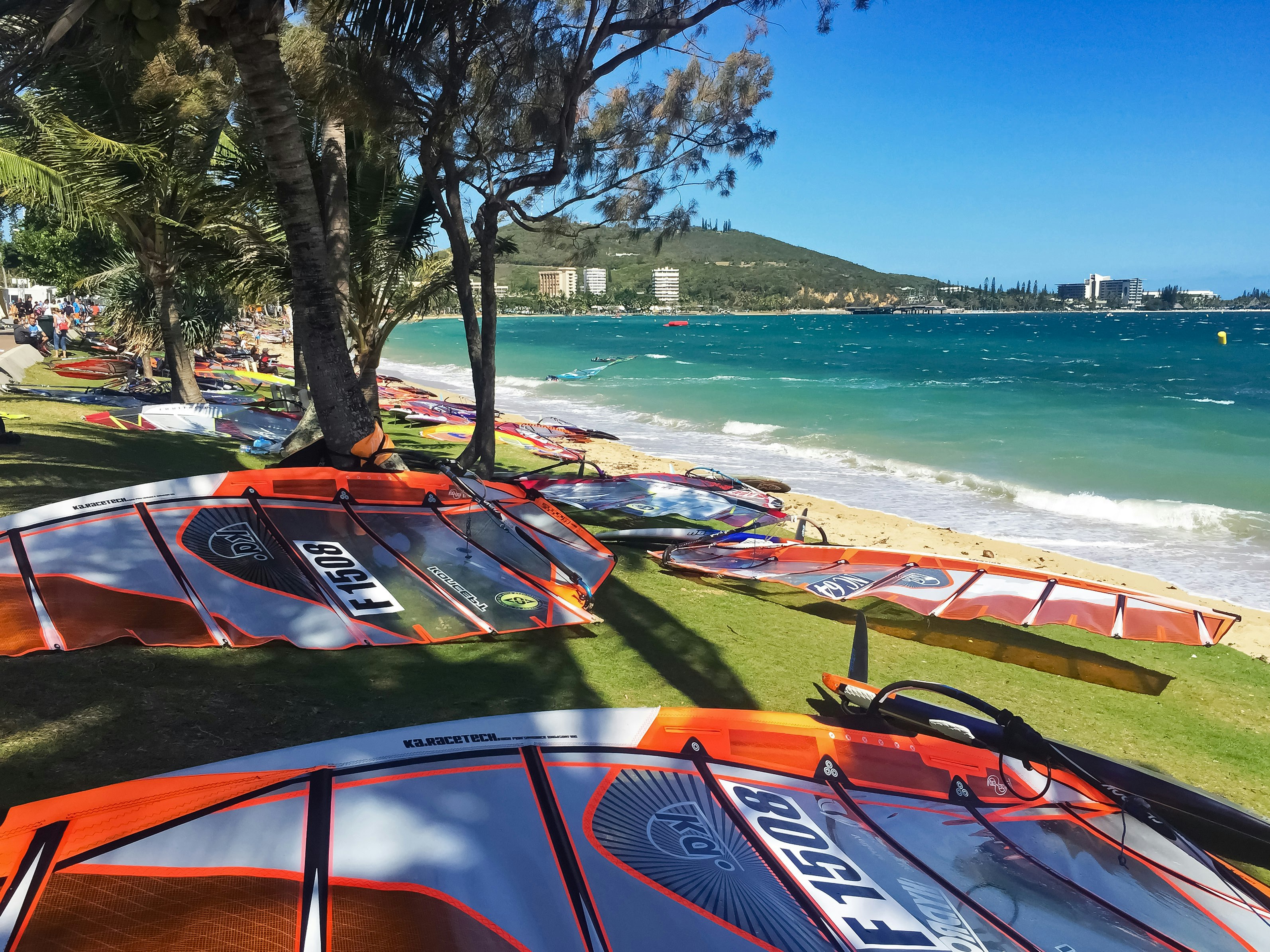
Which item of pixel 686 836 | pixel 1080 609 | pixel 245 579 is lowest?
pixel 1080 609

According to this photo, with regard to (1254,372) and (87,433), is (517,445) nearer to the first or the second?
(87,433)

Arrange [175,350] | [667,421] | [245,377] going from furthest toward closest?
[667,421], [245,377], [175,350]

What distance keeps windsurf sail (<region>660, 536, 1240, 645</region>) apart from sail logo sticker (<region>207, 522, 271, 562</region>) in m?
4.06

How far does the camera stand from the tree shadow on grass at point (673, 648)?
5059mm

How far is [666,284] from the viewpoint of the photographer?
176 metres

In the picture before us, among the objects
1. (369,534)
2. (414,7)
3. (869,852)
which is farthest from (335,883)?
(414,7)

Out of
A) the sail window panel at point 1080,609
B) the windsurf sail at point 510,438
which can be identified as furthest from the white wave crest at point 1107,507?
the sail window panel at point 1080,609

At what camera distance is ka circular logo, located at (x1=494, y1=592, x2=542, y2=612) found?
17.7 feet

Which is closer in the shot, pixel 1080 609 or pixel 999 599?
pixel 1080 609

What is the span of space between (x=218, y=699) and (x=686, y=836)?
2.50 metres

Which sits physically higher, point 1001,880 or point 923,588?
point 1001,880

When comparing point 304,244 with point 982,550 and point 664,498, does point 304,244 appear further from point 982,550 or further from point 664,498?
point 982,550

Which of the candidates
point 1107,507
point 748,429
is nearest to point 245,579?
point 1107,507

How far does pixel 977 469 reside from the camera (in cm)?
1819
